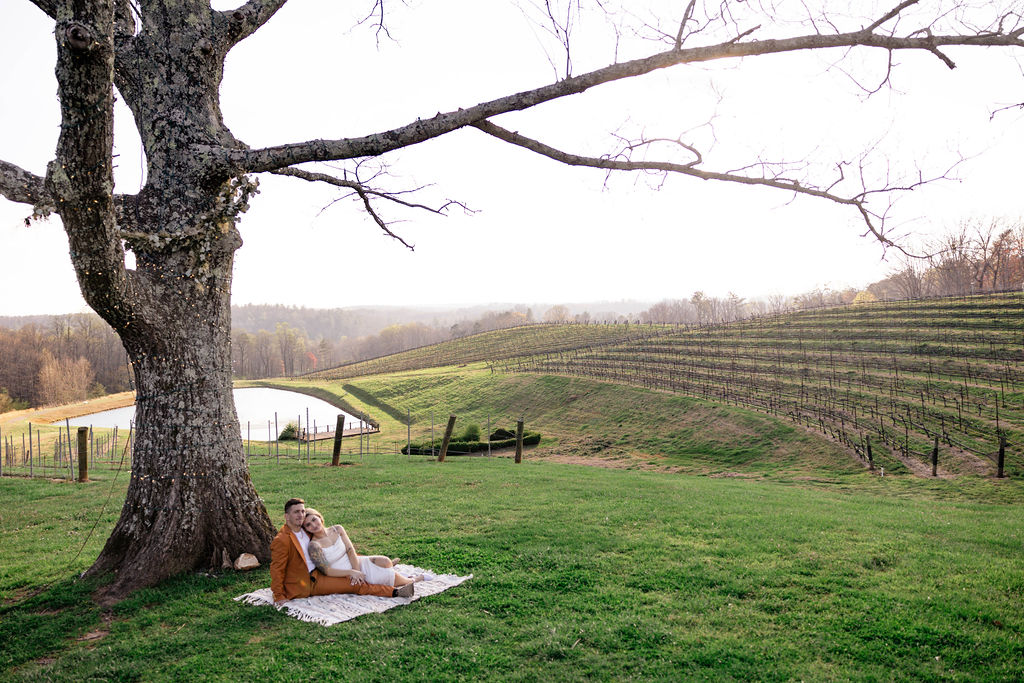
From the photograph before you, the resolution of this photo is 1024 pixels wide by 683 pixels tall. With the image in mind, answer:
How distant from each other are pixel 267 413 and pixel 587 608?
202ft

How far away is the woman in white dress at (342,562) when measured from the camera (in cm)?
609

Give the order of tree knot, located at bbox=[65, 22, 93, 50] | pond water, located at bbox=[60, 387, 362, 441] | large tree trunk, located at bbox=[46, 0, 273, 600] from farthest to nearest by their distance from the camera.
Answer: pond water, located at bbox=[60, 387, 362, 441]
large tree trunk, located at bbox=[46, 0, 273, 600]
tree knot, located at bbox=[65, 22, 93, 50]

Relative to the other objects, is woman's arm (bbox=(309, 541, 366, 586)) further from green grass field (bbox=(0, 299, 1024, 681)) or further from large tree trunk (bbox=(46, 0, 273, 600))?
Answer: large tree trunk (bbox=(46, 0, 273, 600))

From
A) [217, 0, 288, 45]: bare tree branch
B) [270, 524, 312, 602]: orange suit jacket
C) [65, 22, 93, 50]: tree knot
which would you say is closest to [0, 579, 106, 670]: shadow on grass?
[270, 524, 312, 602]: orange suit jacket

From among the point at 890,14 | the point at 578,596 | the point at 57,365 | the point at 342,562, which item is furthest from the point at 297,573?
the point at 57,365

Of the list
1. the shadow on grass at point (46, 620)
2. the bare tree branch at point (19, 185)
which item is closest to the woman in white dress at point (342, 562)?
the shadow on grass at point (46, 620)

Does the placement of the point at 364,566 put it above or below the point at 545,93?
below

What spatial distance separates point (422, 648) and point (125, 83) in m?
6.86

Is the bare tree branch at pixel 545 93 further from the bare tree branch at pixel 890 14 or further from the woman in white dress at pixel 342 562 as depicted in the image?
the woman in white dress at pixel 342 562

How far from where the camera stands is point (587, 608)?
571cm

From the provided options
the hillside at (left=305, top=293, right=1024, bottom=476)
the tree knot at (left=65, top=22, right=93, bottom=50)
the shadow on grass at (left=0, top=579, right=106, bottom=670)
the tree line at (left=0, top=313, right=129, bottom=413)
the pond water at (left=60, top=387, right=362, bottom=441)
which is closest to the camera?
the tree knot at (left=65, top=22, right=93, bottom=50)

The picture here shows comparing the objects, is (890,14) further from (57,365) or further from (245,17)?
(57,365)

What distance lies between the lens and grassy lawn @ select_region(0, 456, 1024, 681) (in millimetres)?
4664

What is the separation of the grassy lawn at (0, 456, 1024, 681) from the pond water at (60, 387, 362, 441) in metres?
39.6
